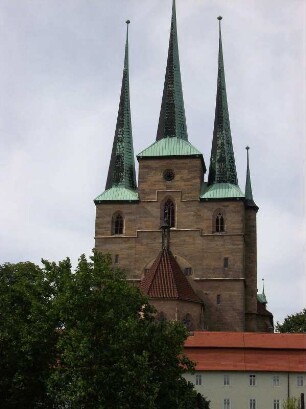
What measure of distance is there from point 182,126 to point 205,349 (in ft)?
74.8

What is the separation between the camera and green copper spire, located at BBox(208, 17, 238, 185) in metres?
74.9

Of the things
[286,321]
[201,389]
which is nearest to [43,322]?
[201,389]

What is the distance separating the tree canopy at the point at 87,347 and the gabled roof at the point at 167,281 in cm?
2238

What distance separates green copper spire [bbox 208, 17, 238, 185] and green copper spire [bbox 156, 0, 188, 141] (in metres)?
2.82

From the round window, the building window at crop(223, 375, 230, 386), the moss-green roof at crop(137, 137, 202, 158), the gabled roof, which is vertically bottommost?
the building window at crop(223, 375, 230, 386)

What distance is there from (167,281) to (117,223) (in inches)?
→ 388

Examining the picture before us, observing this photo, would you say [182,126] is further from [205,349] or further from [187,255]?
[205,349]

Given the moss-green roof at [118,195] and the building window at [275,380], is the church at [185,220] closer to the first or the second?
the moss-green roof at [118,195]

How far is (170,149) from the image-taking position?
75125 mm

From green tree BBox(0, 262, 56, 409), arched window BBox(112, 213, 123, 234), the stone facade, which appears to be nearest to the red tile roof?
the stone facade

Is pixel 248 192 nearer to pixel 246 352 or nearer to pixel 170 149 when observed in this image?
pixel 170 149

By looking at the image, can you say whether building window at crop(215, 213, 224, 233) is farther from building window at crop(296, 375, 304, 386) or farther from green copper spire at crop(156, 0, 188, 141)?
building window at crop(296, 375, 304, 386)

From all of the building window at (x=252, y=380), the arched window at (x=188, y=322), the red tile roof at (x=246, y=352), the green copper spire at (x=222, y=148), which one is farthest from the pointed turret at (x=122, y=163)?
the building window at (x=252, y=380)

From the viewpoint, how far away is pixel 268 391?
59.4 metres
